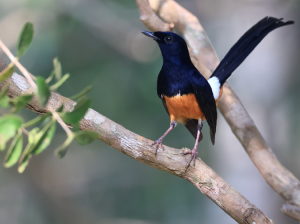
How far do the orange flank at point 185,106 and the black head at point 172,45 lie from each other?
1.05 ft

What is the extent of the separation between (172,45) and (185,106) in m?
0.52

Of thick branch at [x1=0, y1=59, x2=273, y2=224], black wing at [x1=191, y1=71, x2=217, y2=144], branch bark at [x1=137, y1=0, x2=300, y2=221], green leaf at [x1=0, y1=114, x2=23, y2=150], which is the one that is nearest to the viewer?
green leaf at [x1=0, y1=114, x2=23, y2=150]

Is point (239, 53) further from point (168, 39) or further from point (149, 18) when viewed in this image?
point (149, 18)

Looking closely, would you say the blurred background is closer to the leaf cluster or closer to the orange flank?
the orange flank

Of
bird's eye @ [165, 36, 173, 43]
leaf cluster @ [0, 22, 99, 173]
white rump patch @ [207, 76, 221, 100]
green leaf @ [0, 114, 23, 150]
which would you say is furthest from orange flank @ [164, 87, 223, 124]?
green leaf @ [0, 114, 23, 150]

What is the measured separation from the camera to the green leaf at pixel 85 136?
0.69 metres

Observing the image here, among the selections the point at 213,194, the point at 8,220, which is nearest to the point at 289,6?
the point at 213,194

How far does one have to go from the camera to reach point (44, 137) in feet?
2.33

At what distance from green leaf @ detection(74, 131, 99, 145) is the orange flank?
172 cm

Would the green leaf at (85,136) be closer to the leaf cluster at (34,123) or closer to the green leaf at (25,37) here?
the leaf cluster at (34,123)

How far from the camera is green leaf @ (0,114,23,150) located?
24.8 inches

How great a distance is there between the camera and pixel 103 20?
16.2 ft

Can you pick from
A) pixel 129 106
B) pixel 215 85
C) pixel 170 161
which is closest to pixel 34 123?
pixel 170 161

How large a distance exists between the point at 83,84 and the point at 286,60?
127 inches
